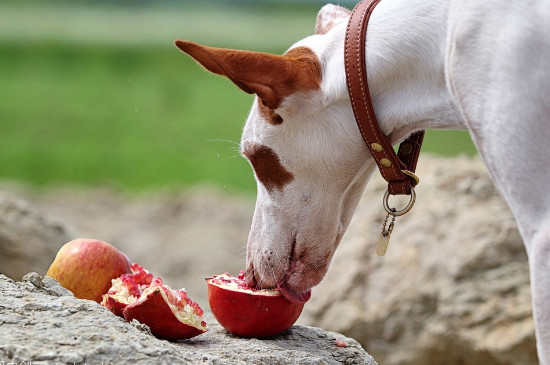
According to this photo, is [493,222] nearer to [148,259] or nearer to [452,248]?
[452,248]

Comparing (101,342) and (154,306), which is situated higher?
(101,342)

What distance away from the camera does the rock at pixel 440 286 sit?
445 centimetres

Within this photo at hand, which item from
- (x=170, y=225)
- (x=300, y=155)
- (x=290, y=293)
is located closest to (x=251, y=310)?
(x=290, y=293)

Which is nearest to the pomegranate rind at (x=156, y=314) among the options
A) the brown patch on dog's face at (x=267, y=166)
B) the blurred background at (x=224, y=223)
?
the brown patch on dog's face at (x=267, y=166)

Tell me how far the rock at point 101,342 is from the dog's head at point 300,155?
9.1 inches

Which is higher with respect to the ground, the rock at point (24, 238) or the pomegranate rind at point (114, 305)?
the pomegranate rind at point (114, 305)

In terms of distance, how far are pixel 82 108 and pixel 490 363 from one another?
62.6ft

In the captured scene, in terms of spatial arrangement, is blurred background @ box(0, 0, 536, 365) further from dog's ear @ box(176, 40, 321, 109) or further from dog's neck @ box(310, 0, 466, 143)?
dog's neck @ box(310, 0, 466, 143)

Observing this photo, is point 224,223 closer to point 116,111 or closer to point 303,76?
point 303,76

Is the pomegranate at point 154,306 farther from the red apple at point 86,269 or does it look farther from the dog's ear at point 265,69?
the dog's ear at point 265,69

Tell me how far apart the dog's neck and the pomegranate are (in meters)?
0.92

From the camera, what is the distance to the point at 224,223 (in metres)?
8.30

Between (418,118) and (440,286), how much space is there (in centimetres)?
195

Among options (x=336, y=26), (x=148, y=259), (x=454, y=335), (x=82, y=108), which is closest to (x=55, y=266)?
(x=336, y=26)
